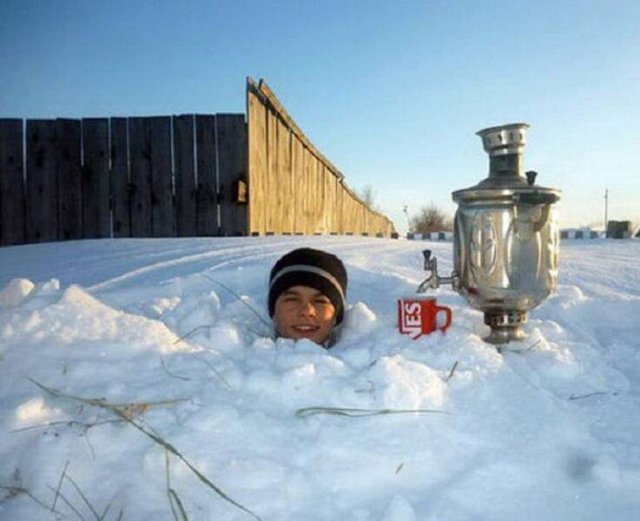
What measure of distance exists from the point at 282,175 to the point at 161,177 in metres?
1.59

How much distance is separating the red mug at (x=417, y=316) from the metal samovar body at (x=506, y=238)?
0.15 metres

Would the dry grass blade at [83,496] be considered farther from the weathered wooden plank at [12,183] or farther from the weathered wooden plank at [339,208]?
the weathered wooden plank at [339,208]

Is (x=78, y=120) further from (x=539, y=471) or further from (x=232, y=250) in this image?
(x=539, y=471)

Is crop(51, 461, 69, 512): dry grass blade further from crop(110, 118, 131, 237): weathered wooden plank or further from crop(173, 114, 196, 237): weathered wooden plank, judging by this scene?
crop(110, 118, 131, 237): weathered wooden plank

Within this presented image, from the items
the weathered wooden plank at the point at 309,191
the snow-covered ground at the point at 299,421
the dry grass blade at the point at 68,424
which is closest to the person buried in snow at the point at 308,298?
the snow-covered ground at the point at 299,421

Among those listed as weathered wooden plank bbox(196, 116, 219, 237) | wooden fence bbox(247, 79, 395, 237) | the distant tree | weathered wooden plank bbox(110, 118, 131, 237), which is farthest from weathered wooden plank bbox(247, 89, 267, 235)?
the distant tree

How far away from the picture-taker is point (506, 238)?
1835 millimetres

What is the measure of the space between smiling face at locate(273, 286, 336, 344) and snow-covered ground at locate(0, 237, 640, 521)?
0.37ft

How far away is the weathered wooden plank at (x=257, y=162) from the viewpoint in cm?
504

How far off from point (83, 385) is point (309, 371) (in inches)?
22.8

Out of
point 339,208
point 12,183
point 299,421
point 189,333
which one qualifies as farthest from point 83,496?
point 339,208

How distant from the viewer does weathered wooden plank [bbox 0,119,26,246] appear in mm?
5262

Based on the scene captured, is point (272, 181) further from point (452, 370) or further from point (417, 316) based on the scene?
point (452, 370)

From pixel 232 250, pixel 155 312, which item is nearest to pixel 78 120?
pixel 232 250
